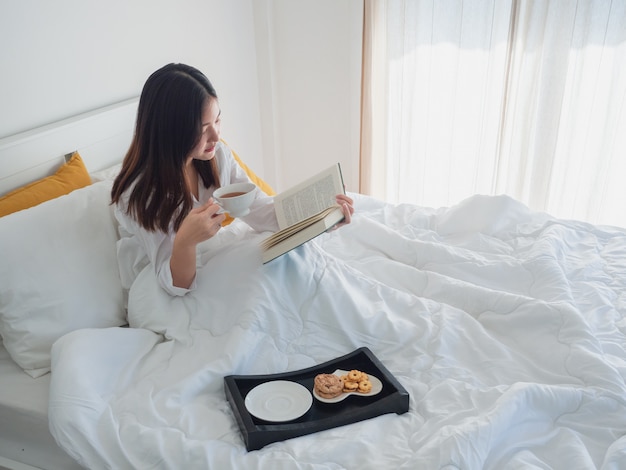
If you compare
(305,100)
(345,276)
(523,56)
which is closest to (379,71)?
(305,100)

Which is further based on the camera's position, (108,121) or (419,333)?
(108,121)

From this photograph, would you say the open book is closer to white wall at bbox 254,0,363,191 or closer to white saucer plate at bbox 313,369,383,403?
white saucer plate at bbox 313,369,383,403

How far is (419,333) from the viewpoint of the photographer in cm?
150

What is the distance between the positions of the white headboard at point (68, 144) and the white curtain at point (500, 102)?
1318mm

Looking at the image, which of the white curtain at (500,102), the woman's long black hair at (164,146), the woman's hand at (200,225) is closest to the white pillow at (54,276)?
the woman's long black hair at (164,146)

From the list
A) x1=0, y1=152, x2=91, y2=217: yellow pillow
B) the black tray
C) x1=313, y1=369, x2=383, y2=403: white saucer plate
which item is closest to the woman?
x1=0, y1=152, x2=91, y2=217: yellow pillow

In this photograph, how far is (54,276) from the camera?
1.57 metres

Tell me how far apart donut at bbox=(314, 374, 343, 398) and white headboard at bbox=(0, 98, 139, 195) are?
1026mm

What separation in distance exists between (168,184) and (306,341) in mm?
532

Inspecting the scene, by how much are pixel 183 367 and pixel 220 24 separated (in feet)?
5.94

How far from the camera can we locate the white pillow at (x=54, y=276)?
1.52 m

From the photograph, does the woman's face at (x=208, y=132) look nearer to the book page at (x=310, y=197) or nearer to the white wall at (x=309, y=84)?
the book page at (x=310, y=197)

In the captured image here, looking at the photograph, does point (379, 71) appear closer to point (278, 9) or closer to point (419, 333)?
point (278, 9)

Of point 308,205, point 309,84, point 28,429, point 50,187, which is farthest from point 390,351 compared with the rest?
point 309,84
